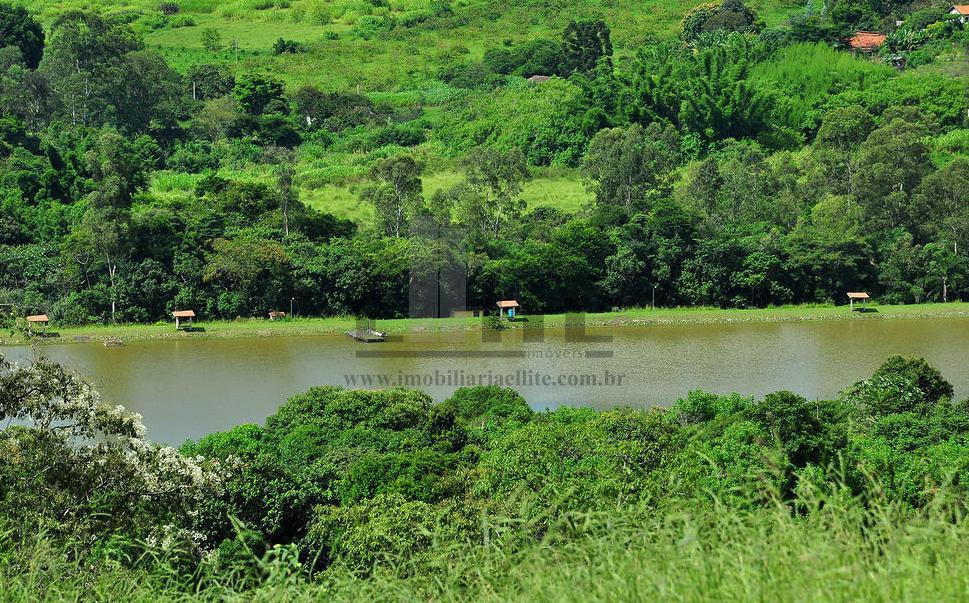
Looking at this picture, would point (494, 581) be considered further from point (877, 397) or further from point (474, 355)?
point (474, 355)

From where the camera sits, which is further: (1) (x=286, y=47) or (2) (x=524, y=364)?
(1) (x=286, y=47)

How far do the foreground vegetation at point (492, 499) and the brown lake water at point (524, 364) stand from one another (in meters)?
3.34

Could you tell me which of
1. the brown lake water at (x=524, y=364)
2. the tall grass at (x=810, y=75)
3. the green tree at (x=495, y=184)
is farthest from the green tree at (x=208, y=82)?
the brown lake water at (x=524, y=364)

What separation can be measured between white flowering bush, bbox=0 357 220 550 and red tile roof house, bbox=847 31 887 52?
46828 mm

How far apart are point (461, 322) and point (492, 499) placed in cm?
1641

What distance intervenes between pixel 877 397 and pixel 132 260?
759 inches

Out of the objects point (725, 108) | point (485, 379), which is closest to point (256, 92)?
point (725, 108)

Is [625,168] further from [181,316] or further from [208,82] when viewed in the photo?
[208,82]

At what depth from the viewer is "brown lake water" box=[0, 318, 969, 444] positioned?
20219 mm

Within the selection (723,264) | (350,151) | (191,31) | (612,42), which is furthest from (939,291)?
(191,31)

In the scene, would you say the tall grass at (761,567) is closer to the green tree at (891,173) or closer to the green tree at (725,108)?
the green tree at (891,173)

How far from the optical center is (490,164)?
3397cm

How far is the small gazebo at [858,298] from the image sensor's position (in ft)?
103

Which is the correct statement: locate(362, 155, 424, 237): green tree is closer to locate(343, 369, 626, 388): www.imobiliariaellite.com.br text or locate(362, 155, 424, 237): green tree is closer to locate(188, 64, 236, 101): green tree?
locate(343, 369, 626, 388): www.imobiliariaellite.com.br text
